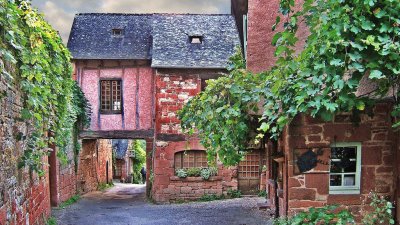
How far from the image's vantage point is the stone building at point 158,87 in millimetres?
14961

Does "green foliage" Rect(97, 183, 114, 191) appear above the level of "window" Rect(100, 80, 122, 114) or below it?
below

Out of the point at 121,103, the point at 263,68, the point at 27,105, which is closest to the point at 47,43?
the point at 27,105

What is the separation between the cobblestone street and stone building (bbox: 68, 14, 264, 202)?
3.23 feet

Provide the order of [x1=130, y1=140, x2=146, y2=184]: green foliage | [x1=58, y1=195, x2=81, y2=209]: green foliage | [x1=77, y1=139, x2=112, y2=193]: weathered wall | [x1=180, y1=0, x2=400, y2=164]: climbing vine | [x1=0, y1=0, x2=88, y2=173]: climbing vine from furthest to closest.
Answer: [x1=130, y1=140, x2=146, y2=184]: green foliage, [x1=77, y1=139, x2=112, y2=193]: weathered wall, [x1=58, y1=195, x2=81, y2=209]: green foliage, [x1=180, y1=0, x2=400, y2=164]: climbing vine, [x1=0, y1=0, x2=88, y2=173]: climbing vine

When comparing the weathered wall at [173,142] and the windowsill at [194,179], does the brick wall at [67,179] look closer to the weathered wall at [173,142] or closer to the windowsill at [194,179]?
the weathered wall at [173,142]

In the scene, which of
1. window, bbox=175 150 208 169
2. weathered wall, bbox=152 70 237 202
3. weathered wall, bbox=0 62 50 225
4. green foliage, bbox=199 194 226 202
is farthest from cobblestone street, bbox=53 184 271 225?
weathered wall, bbox=0 62 50 225

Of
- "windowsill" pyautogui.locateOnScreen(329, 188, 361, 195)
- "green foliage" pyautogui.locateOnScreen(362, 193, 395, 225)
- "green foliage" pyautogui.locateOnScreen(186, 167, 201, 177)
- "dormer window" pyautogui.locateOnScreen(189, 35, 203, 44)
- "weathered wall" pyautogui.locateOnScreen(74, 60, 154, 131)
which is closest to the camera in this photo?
"green foliage" pyautogui.locateOnScreen(362, 193, 395, 225)

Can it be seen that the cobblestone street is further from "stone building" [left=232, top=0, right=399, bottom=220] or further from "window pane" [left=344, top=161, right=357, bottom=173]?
"window pane" [left=344, top=161, right=357, bottom=173]

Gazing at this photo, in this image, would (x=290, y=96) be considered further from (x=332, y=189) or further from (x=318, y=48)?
(x=332, y=189)

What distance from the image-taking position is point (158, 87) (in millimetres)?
14938

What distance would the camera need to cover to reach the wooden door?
605 inches

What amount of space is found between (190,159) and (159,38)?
175 inches

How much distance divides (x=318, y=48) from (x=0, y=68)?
332cm

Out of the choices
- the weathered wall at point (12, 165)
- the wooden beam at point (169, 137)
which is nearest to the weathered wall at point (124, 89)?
the wooden beam at point (169, 137)
